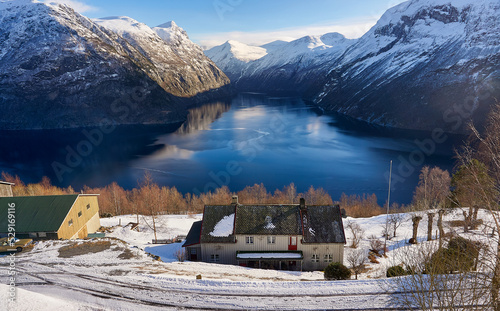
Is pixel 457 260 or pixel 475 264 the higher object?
pixel 457 260

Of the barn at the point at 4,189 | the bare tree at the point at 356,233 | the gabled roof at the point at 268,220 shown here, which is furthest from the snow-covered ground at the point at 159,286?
the barn at the point at 4,189

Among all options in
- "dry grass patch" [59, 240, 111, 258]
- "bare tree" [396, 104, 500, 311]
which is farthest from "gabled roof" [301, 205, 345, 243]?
"dry grass patch" [59, 240, 111, 258]

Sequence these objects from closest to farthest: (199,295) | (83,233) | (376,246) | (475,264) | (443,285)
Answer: (475,264) < (443,285) < (199,295) < (376,246) < (83,233)

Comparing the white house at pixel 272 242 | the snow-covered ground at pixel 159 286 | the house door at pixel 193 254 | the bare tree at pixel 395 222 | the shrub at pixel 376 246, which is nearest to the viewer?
the snow-covered ground at pixel 159 286

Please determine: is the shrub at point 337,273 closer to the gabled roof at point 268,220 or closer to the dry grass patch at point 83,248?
the gabled roof at point 268,220

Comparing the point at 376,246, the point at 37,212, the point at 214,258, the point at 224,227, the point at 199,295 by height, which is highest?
the point at 37,212

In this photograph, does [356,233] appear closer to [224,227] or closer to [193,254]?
[224,227]

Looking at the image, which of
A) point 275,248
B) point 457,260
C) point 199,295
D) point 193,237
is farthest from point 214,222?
point 457,260
